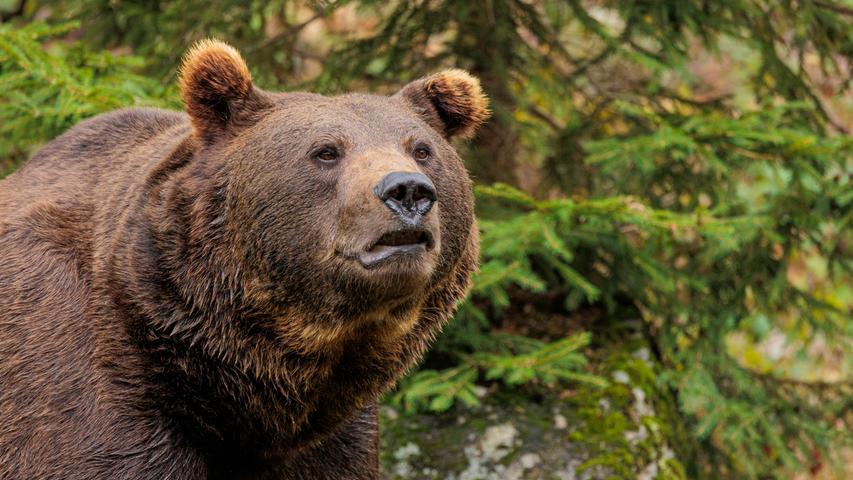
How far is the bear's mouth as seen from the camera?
12.0 ft

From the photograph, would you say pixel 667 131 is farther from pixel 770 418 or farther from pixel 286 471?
pixel 286 471

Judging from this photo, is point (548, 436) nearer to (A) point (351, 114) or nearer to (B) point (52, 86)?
(A) point (351, 114)

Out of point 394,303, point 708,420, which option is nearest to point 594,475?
point 708,420

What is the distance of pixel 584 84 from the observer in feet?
29.8

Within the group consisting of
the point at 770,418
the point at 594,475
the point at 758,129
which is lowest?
the point at 770,418

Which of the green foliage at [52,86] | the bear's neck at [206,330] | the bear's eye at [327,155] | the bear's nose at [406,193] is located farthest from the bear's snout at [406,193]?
the green foliage at [52,86]

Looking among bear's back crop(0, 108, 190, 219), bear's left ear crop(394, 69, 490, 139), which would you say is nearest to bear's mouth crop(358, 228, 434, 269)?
bear's left ear crop(394, 69, 490, 139)

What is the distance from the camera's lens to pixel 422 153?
4117mm

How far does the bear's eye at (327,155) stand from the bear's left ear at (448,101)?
0.67 m

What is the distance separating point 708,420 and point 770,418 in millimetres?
917

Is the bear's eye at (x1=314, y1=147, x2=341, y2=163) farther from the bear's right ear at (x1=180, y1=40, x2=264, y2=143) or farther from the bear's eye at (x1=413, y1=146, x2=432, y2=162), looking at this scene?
the bear's right ear at (x1=180, y1=40, x2=264, y2=143)

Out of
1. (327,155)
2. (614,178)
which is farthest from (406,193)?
(614,178)

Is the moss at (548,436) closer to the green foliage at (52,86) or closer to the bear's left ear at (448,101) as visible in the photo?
the bear's left ear at (448,101)

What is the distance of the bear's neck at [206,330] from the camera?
13.3 feet
